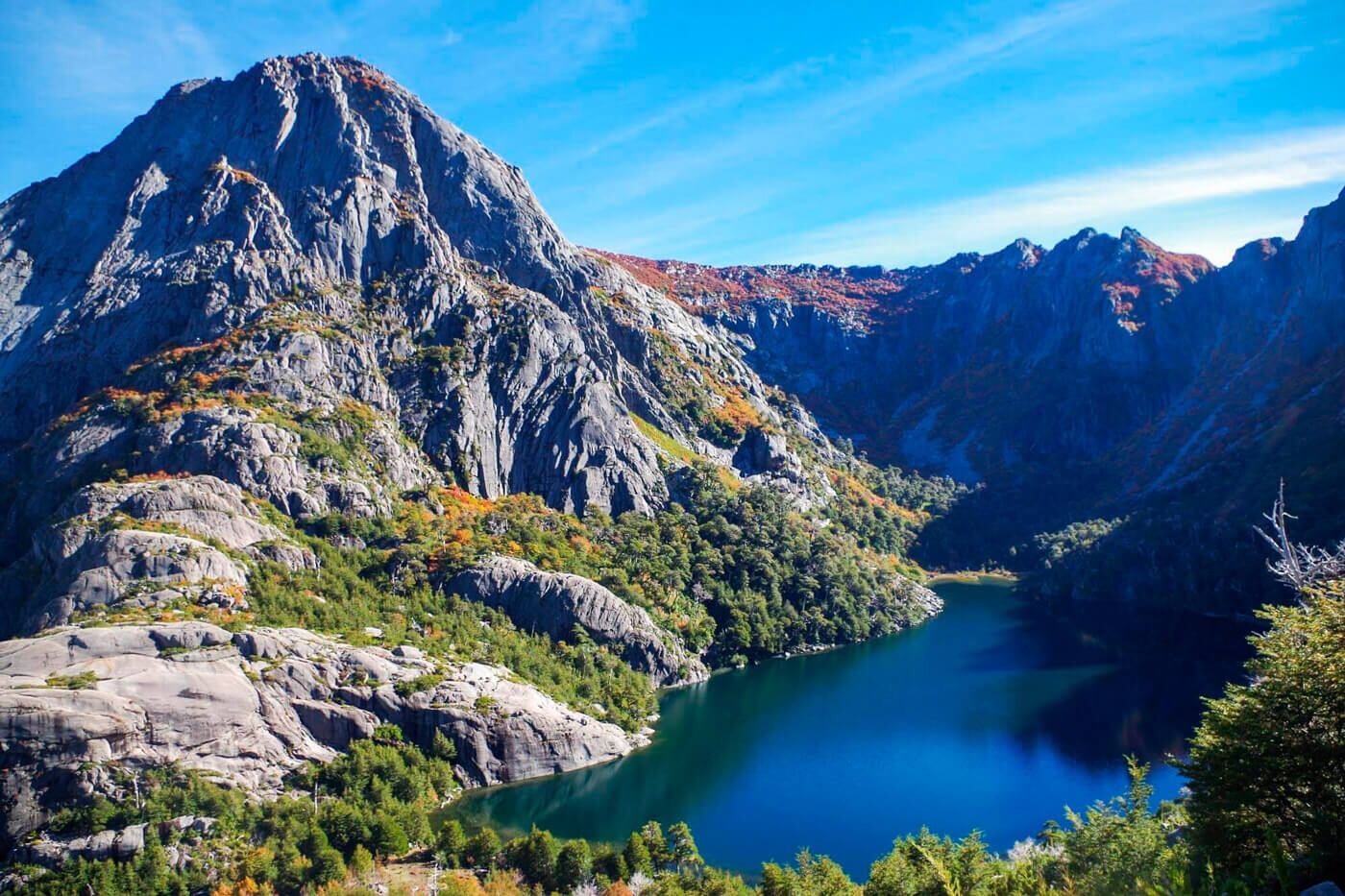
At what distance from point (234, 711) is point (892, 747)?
51.2 meters

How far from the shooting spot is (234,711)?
194 ft

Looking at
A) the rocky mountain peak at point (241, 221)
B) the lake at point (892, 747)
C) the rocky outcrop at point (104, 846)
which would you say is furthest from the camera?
the rocky mountain peak at point (241, 221)

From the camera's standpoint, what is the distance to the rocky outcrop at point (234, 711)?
51.1 metres

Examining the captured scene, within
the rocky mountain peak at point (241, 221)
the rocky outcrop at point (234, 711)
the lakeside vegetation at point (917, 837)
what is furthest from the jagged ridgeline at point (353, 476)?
the lakeside vegetation at point (917, 837)

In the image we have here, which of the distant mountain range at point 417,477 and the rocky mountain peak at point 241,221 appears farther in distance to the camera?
the rocky mountain peak at point 241,221

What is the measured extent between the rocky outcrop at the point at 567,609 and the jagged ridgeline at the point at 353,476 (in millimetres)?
304

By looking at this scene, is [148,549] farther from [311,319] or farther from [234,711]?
[311,319]

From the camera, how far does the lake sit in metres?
59.6

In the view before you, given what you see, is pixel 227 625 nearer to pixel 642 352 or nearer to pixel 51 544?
pixel 51 544

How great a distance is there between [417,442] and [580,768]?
56.2 m

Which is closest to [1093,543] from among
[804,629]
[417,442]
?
[804,629]

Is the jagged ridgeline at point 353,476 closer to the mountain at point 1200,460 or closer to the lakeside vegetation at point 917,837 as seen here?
the lakeside vegetation at point 917,837

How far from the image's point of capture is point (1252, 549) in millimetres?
110938

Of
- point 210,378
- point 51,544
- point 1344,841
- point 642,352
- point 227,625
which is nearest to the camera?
point 1344,841
